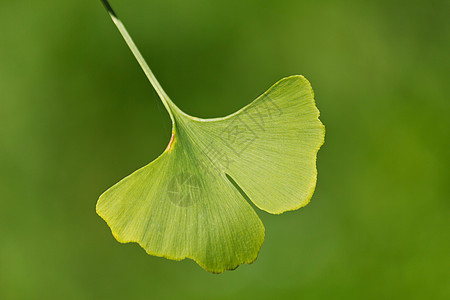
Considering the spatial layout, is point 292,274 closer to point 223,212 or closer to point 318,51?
point 318,51

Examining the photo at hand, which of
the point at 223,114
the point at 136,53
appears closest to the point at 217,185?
the point at 136,53

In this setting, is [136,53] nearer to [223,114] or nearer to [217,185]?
[217,185]

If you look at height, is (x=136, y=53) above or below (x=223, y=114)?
above

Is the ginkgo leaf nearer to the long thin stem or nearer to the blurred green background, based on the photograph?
the long thin stem

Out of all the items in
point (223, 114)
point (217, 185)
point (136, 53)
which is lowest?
point (223, 114)

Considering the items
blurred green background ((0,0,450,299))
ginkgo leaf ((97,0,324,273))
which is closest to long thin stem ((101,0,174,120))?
ginkgo leaf ((97,0,324,273))

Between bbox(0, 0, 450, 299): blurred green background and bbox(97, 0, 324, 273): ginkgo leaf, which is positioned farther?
bbox(0, 0, 450, 299): blurred green background
